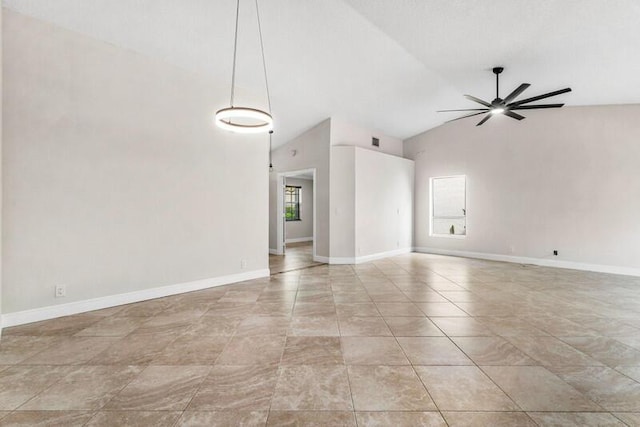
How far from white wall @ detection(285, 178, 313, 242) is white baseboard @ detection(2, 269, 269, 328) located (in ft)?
18.8

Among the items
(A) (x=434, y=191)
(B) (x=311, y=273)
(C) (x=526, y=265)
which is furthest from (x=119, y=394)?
(A) (x=434, y=191)

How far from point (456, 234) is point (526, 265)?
1.84 metres

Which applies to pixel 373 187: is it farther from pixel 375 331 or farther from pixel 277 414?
pixel 277 414

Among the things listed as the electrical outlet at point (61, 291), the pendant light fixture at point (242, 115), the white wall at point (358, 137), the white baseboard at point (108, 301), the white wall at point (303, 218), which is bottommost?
the white baseboard at point (108, 301)

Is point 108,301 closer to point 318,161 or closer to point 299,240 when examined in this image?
point 318,161

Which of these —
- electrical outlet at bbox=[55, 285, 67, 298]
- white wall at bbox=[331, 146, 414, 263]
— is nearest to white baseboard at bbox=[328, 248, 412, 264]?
white wall at bbox=[331, 146, 414, 263]

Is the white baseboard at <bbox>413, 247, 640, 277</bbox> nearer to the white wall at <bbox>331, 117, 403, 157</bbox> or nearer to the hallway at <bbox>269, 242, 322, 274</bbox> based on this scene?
the white wall at <bbox>331, 117, 403, 157</bbox>

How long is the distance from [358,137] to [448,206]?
11.0ft

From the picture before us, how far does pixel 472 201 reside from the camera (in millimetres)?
7637

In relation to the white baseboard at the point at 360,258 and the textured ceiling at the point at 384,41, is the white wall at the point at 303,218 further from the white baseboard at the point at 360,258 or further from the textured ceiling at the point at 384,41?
the textured ceiling at the point at 384,41

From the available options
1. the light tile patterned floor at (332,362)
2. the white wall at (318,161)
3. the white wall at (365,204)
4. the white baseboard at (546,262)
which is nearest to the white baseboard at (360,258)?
the white wall at (365,204)

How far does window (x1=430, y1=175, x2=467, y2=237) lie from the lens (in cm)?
797

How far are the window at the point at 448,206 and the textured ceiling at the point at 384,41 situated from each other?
2864 mm

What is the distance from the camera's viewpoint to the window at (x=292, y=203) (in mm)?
10695
